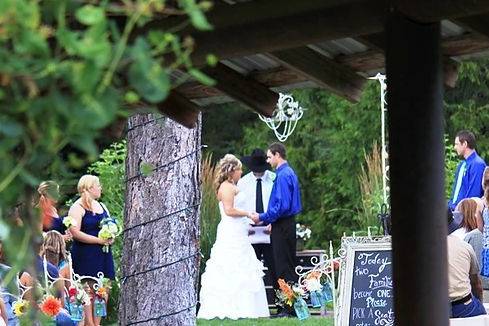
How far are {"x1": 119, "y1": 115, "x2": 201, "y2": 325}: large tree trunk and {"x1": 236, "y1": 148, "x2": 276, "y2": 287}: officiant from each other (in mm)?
5901

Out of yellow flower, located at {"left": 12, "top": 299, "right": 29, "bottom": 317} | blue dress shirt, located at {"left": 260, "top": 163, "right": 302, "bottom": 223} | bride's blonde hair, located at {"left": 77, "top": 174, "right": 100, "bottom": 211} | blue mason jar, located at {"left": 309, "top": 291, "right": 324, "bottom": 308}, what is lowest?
yellow flower, located at {"left": 12, "top": 299, "right": 29, "bottom": 317}

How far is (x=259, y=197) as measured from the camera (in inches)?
571

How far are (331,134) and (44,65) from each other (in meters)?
23.1

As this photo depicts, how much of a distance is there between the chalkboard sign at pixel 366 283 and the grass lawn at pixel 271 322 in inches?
71.4

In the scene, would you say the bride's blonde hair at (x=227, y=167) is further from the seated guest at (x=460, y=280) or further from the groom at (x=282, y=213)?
the seated guest at (x=460, y=280)

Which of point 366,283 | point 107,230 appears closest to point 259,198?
point 107,230

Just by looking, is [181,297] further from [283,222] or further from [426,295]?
[283,222]

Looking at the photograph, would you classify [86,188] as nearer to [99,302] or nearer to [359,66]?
[99,302]

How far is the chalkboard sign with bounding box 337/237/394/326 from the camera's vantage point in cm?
1032

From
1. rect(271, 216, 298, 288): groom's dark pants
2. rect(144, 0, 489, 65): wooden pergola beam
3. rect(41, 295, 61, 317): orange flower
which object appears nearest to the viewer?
rect(144, 0, 489, 65): wooden pergola beam

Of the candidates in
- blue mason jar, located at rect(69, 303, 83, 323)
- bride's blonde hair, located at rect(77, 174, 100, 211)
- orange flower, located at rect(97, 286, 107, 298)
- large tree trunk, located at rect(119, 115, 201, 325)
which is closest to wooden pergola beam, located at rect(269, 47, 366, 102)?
large tree trunk, located at rect(119, 115, 201, 325)

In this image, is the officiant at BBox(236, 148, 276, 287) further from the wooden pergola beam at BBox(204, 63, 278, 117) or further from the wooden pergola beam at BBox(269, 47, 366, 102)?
the wooden pergola beam at BBox(269, 47, 366, 102)

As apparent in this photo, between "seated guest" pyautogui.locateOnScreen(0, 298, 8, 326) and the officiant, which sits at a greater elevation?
the officiant

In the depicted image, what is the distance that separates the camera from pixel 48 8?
191cm
